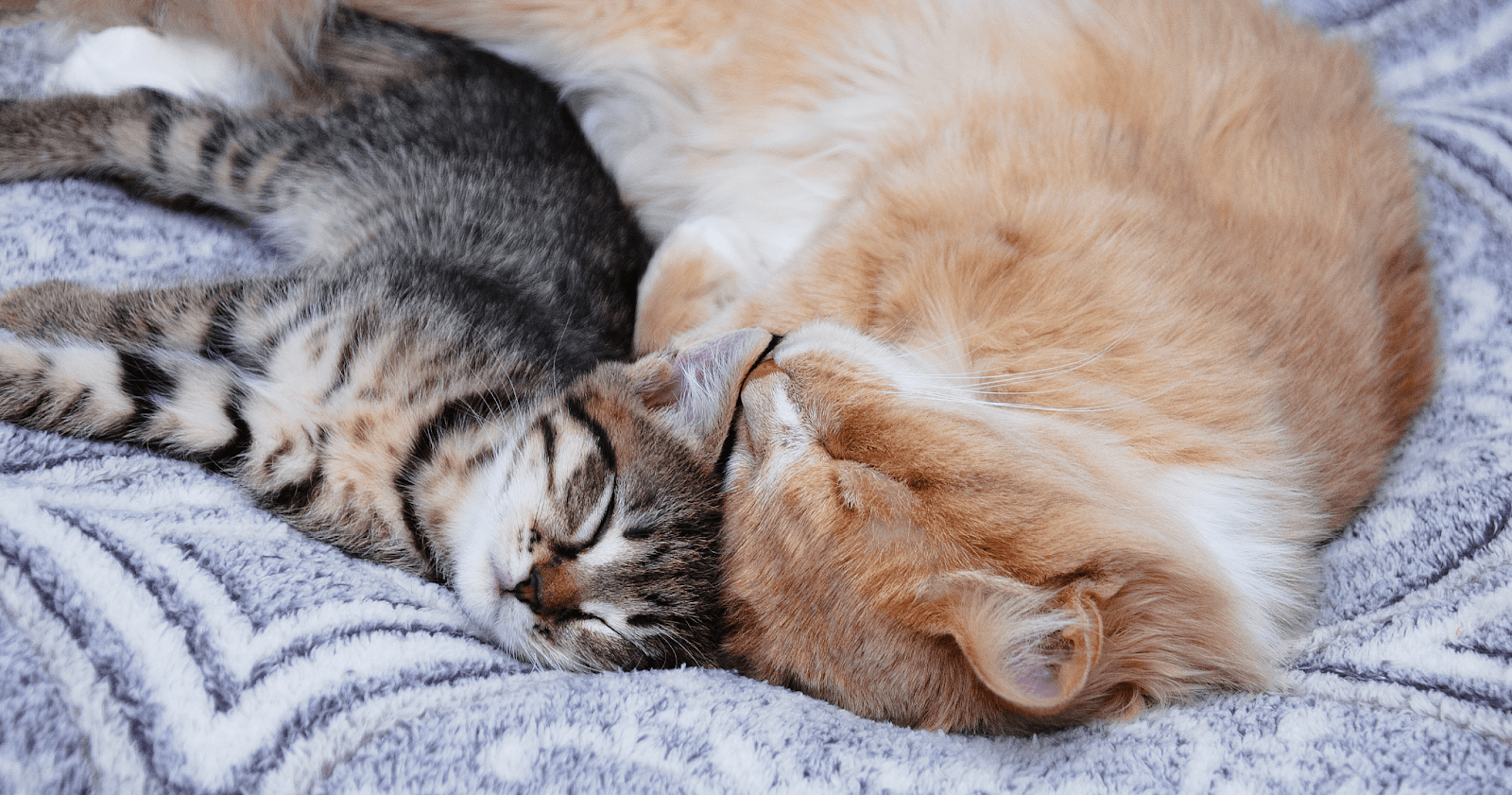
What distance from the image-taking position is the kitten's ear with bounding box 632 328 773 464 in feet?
3.67

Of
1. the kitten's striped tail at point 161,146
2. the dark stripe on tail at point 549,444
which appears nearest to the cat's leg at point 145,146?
the kitten's striped tail at point 161,146

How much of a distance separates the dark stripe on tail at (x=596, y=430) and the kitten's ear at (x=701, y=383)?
0.07 metres

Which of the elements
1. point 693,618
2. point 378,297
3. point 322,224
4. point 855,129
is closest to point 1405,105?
point 855,129

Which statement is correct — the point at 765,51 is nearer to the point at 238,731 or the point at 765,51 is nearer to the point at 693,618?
the point at 693,618

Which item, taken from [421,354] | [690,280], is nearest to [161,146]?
[421,354]

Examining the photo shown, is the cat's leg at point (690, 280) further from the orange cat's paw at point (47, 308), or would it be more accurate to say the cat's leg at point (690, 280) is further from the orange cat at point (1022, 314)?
the orange cat's paw at point (47, 308)

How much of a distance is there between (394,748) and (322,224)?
1.09 meters

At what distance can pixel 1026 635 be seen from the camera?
0.88 m

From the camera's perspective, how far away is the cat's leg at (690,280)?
1500 millimetres

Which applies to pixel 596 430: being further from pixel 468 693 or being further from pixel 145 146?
pixel 145 146

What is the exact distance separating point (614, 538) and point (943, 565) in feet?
1.35

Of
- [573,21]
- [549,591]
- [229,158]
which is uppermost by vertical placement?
[573,21]

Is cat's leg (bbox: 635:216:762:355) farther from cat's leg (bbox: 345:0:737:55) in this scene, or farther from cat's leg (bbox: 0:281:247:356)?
cat's leg (bbox: 0:281:247:356)

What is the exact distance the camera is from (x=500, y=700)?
90 centimetres
